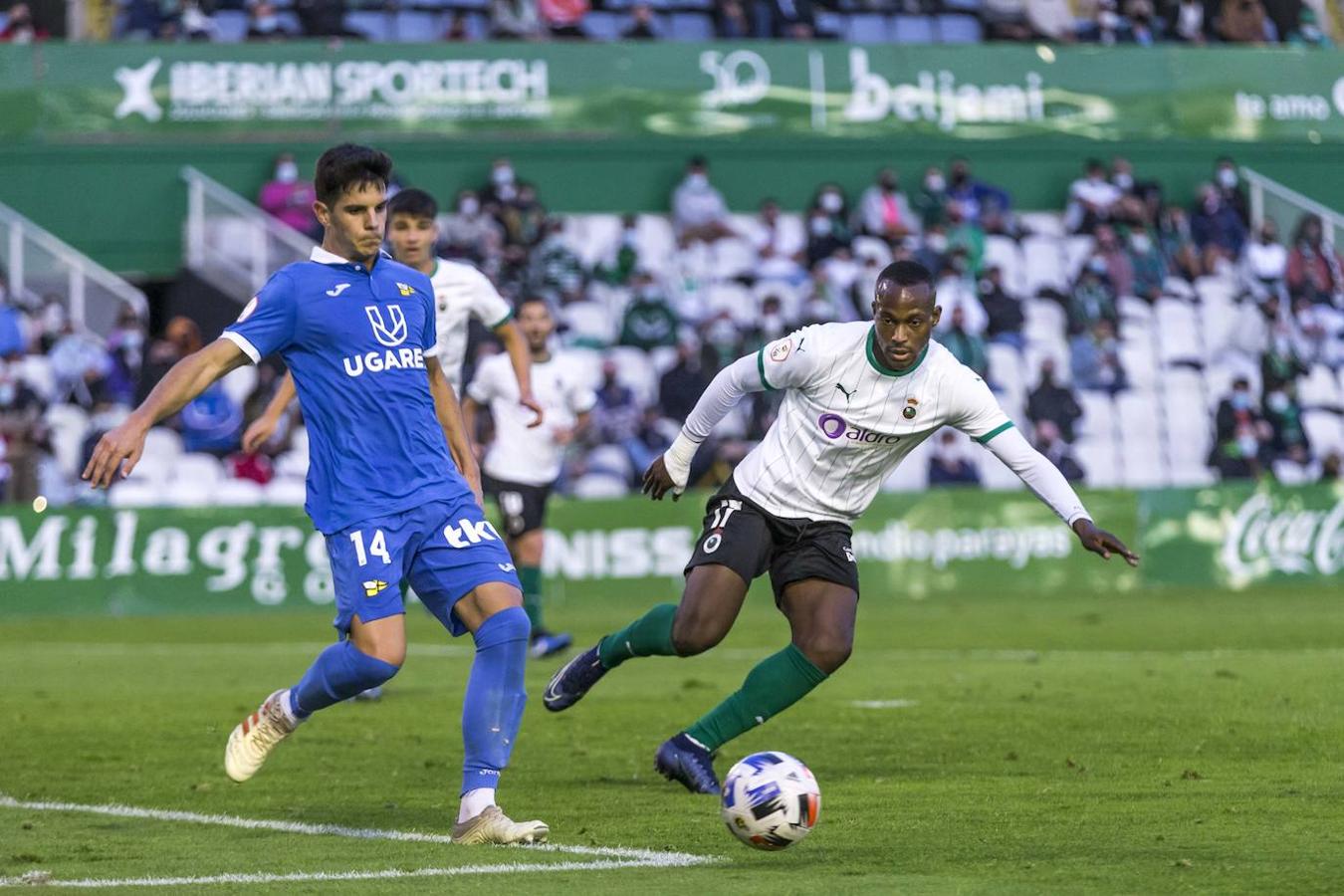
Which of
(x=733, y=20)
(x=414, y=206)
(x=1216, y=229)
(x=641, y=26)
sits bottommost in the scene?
(x=414, y=206)

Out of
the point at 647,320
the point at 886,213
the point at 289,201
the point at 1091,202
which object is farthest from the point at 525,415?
the point at 1091,202

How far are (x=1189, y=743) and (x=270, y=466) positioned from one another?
48.1 feet

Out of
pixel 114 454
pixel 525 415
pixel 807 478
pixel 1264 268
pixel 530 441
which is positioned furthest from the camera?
pixel 1264 268

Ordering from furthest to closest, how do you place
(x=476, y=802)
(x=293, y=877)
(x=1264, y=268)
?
1. (x=1264, y=268)
2. (x=476, y=802)
3. (x=293, y=877)

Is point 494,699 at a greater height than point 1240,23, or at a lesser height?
lesser

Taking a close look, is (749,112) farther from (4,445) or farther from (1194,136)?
(4,445)

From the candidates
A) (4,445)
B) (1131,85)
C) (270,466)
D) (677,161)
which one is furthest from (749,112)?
(4,445)

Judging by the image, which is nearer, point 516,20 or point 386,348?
point 386,348

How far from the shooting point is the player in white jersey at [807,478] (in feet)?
28.5

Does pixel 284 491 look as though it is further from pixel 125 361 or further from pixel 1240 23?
pixel 1240 23

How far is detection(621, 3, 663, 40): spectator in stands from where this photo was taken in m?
30.4

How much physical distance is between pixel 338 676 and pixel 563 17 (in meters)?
23.6

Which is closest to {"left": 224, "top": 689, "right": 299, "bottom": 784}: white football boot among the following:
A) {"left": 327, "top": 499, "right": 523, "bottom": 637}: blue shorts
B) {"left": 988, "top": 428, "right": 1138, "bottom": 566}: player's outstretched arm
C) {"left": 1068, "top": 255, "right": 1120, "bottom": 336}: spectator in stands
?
{"left": 327, "top": 499, "right": 523, "bottom": 637}: blue shorts

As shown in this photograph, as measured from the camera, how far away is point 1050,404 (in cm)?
2738
